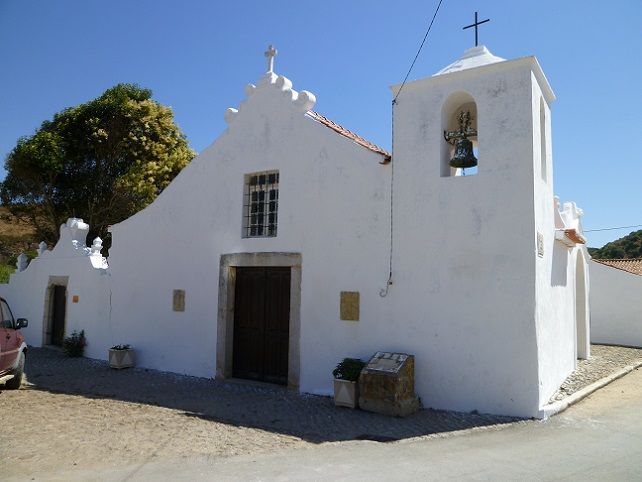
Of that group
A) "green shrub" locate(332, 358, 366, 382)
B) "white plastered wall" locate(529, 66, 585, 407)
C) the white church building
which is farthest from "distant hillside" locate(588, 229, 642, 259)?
"green shrub" locate(332, 358, 366, 382)

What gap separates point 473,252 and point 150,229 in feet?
23.2

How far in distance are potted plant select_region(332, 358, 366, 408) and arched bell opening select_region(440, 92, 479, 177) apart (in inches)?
126

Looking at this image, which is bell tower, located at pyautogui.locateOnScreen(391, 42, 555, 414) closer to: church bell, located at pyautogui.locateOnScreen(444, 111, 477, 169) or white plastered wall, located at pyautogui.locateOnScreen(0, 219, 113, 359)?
church bell, located at pyautogui.locateOnScreen(444, 111, 477, 169)

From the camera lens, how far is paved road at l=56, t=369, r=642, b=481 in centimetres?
462

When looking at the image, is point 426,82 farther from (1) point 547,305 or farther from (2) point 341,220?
(1) point 547,305

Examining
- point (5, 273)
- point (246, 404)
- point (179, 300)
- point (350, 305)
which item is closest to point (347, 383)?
point (350, 305)

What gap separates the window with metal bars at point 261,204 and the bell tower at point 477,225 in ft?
8.39

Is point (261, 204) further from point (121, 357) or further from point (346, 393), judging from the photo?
point (121, 357)

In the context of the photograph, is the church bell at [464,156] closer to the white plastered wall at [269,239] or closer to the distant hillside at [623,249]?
the white plastered wall at [269,239]

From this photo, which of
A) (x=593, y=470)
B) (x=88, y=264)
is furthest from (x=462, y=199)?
(x=88, y=264)

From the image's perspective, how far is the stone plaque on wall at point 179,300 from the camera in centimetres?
1020

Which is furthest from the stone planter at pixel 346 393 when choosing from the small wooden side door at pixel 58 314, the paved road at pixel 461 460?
the small wooden side door at pixel 58 314

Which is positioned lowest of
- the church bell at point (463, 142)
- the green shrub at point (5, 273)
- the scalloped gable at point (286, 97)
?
the green shrub at point (5, 273)

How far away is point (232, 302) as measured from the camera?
31.4 feet
